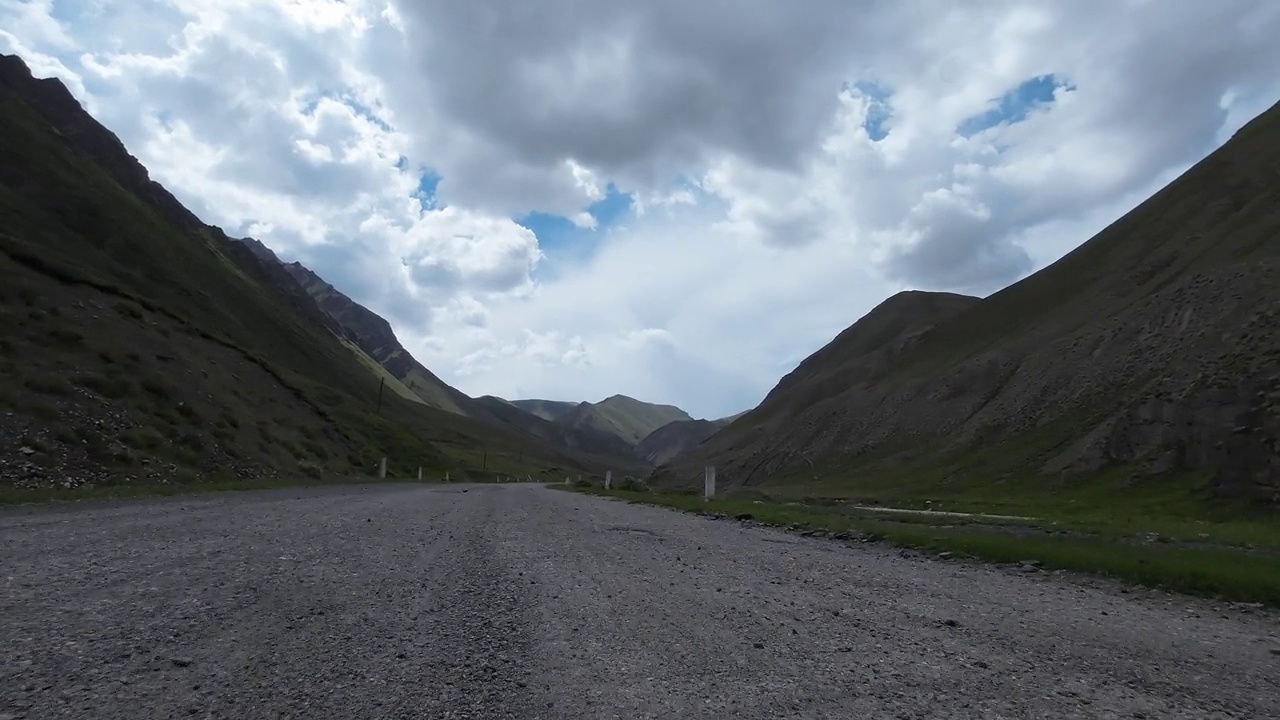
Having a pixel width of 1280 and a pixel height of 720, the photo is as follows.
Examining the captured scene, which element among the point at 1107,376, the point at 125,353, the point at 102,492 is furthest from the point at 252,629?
the point at 1107,376

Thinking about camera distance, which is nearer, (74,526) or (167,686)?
(167,686)

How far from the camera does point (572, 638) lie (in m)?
5.75

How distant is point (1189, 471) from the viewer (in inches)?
1769

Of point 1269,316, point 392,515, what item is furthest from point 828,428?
point 392,515

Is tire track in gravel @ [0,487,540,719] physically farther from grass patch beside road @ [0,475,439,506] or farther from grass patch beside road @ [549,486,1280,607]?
grass patch beside road @ [549,486,1280,607]

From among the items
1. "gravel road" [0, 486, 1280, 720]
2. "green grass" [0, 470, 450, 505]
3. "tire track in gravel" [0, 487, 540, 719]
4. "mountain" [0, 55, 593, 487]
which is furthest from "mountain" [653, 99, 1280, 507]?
"mountain" [0, 55, 593, 487]

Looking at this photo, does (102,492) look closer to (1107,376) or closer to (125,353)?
(125,353)

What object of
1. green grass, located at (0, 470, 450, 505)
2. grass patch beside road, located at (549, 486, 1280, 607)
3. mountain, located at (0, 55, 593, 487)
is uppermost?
mountain, located at (0, 55, 593, 487)

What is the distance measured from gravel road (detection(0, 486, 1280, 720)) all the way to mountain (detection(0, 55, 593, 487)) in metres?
17.5

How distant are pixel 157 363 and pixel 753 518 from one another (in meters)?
34.1

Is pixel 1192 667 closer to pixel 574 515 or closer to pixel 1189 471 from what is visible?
pixel 574 515

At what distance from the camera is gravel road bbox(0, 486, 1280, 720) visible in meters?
4.35

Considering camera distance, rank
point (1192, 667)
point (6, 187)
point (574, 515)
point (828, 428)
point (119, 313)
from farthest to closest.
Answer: point (828, 428) < point (6, 187) < point (119, 313) < point (574, 515) < point (1192, 667)

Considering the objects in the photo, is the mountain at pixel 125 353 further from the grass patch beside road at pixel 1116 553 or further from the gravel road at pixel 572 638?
the grass patch beside road at pixel 1116 553
